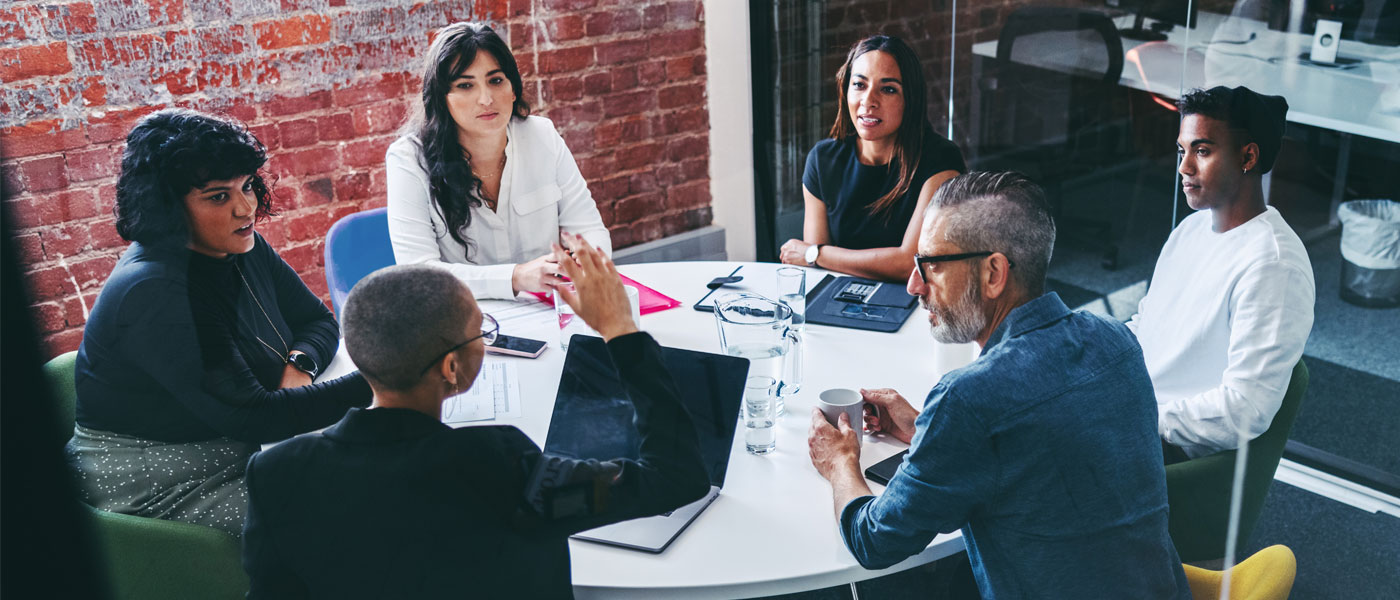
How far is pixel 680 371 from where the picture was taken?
4.83 feet

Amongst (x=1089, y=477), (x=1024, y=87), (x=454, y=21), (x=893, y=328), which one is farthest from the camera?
(x=1024, y=87)

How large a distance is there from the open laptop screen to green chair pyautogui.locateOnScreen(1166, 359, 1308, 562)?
696mm

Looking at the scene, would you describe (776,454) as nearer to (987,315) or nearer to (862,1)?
(987,315)

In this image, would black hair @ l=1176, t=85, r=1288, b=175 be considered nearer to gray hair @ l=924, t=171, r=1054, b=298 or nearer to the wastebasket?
the wastebasket

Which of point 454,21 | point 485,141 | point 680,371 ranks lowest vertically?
point 680,371

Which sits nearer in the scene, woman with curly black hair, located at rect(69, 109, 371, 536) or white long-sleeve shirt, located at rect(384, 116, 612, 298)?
woman with curly black hair, located at rect(69, 109, 371, 536)

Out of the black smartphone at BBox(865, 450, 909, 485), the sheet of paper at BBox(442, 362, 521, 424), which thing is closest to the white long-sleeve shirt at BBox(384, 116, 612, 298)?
the sheet of paper at BBox(442, 362, 521, 424)

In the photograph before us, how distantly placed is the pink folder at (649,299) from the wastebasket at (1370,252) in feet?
5.55

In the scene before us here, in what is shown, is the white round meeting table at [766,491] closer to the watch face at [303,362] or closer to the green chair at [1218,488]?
the watch face at [303,362]

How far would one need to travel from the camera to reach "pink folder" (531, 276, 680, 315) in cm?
217

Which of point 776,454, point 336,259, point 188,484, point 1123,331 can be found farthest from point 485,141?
point 1123,331

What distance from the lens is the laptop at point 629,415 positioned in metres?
1.38

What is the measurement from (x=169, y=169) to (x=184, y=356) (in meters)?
0.34

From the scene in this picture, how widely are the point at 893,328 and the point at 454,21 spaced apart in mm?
1790
